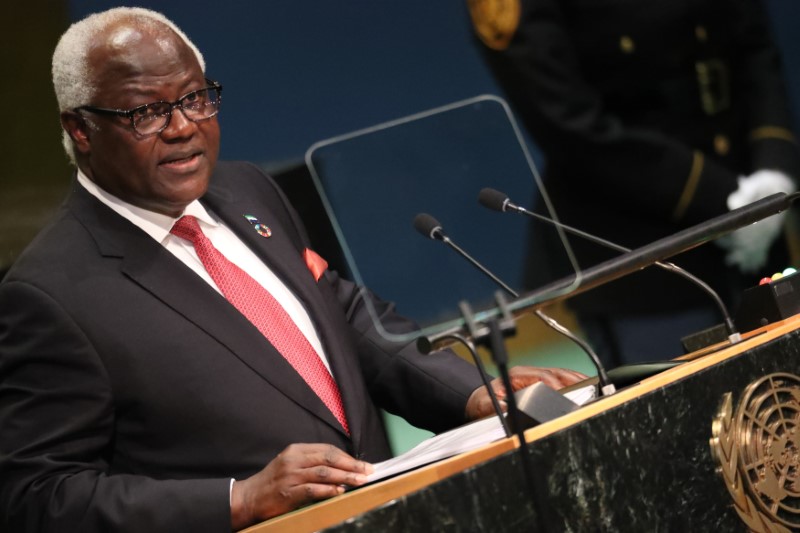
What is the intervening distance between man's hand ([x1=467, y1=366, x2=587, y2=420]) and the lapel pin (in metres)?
0.55

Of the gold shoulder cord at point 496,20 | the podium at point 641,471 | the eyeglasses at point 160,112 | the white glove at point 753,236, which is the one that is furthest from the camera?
the white glove at point 753,236

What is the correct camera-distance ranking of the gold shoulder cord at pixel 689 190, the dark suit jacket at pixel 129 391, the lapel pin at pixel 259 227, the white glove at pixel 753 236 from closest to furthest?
the dark suit jacket at pixel 129 391
the lapel pin at pixel 259 227
the gold shoulder cord at pixel 689 190
the white glove at pixel 753 236

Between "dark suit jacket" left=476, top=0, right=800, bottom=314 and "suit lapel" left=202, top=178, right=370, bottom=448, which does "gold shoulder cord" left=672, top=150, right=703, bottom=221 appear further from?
"suit lapel" left=202, top=178, right=370, bottom=448

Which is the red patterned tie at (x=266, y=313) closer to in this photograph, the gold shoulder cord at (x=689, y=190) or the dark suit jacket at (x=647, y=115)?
the dark suit jacket at (x=647, y=115)

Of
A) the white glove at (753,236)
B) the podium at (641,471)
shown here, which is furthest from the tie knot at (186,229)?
the white glove at (753,236)

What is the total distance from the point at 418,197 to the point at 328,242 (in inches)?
40.9

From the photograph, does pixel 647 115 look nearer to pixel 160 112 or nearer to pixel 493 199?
pixel 493 199

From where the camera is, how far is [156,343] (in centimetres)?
188

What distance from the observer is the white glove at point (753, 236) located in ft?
11.6

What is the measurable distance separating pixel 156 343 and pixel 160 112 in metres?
0.45

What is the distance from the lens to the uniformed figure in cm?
329

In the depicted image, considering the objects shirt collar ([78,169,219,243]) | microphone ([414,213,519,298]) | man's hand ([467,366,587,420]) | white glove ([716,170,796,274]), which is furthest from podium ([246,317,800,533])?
white glove ([716,170,796,274])

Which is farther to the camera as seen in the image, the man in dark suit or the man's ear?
the man's ear

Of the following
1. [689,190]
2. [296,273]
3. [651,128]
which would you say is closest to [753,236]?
[689,190]
